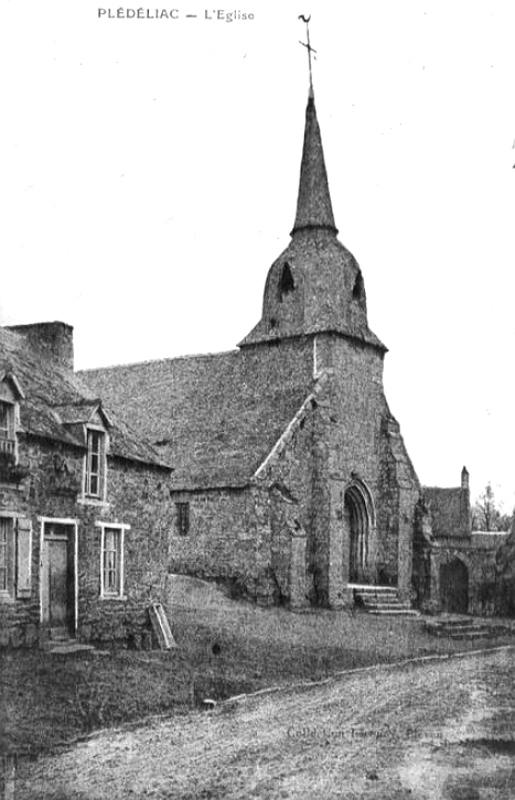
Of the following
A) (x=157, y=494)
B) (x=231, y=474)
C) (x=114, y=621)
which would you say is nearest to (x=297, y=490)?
(x=231, y=474)

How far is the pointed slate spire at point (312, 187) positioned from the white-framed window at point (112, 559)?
62.2 feet

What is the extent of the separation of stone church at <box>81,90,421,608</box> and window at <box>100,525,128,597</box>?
1079 centimetres

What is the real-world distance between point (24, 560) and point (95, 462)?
309cm

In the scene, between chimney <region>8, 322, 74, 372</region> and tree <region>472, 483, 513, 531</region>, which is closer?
chimney <region>8, 322, 74, 372</region>

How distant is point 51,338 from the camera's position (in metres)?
22.1

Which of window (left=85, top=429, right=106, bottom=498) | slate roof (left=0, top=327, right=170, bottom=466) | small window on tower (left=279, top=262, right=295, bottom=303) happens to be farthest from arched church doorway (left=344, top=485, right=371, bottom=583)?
window (left=85, top=429, right=106, bottom=498)

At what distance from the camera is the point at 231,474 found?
31.0 meters

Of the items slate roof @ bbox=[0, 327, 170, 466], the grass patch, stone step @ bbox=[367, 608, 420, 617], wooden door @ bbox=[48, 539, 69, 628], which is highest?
slate roof @ bbox=[0, 327, 170, 466]

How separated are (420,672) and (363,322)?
19.9m

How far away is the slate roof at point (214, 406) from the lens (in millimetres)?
31828

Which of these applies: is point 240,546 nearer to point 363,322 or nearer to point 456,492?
point 363,322

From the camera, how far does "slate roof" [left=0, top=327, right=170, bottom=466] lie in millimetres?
17672

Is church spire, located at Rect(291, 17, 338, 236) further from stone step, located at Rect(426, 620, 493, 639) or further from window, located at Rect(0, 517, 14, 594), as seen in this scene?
window, located at Rect(0, 517, 14, 594)

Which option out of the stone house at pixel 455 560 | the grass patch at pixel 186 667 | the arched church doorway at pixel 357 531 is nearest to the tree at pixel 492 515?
the stone house at pixel 455 560
